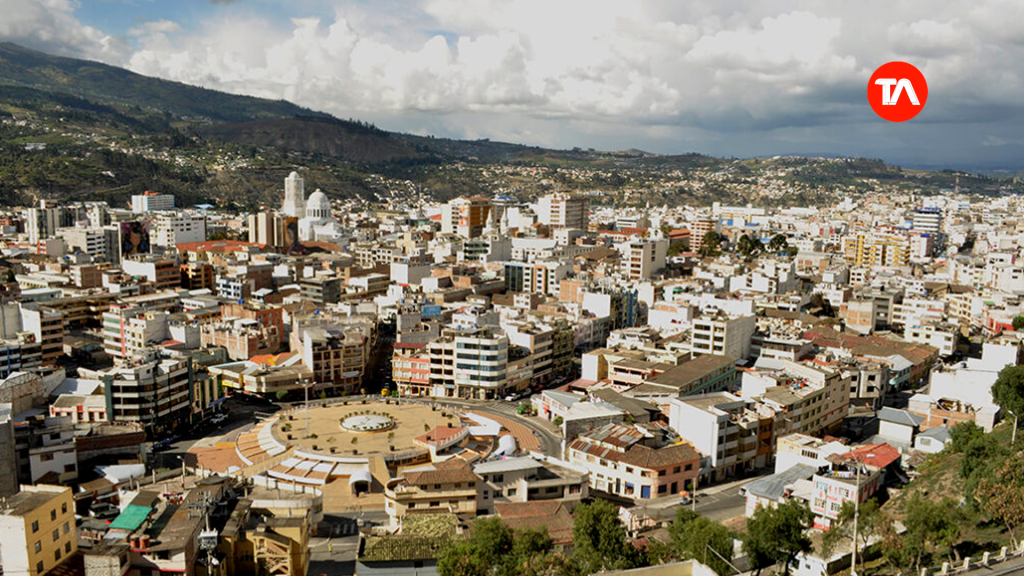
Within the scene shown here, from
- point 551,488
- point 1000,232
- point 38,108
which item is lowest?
point 551,488

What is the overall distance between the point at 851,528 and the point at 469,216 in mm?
79375

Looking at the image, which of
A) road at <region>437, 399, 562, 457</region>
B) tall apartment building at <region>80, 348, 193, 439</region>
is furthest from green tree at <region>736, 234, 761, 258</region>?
tall apartment building at <region>80, 348, 193, 439</region>

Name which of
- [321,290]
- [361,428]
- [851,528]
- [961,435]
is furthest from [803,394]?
[321,290]

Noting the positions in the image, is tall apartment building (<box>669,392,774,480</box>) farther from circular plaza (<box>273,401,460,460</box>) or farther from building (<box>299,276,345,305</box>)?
building (<box>299,276,345,305</box>)

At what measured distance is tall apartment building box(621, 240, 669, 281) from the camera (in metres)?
74.2

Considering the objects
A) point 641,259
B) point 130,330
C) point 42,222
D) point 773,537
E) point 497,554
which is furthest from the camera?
point 42,222

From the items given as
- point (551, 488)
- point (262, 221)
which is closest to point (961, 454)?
point (551, 488)

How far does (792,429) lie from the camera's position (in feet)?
117

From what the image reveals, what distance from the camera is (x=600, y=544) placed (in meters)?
20.9

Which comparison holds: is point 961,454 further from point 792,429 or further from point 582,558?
point 582,558

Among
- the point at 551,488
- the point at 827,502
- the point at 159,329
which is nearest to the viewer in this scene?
the point at 827,502

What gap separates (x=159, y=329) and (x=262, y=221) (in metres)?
45.2

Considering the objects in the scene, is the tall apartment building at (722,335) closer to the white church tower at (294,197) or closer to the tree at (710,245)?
the tree at (710,245)

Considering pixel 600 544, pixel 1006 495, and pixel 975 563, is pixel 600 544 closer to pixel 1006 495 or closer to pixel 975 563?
pixel 975 563
